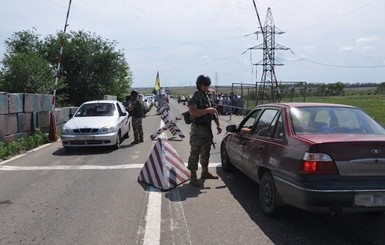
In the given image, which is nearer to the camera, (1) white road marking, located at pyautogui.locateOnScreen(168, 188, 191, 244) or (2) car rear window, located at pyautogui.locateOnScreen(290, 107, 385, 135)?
(1) white road marking, located at pyautogui.locateOnScreen(168, 188, 191, 244)

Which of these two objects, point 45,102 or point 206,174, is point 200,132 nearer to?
point 206,174

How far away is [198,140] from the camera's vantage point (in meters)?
7.48

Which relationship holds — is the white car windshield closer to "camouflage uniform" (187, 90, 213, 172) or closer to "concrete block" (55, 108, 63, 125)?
"concrete block" (55, 108, 63, 125)

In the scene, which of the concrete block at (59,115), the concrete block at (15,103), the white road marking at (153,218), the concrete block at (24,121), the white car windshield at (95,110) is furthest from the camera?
the concrete block at (59,115)

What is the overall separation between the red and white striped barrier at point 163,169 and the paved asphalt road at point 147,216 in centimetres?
20

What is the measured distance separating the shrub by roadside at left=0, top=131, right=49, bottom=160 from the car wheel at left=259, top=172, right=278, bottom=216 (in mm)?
7584

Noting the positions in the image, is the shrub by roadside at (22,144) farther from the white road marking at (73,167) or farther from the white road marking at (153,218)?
the white road marking at (153,218)

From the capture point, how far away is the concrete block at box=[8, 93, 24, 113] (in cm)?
1225

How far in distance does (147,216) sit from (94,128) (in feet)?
21.7

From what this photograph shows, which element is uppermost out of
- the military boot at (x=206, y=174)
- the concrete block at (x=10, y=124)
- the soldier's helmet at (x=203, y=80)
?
the soldier's helmet at (x=203, y=80)

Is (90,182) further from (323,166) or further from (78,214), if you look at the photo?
(323,166)

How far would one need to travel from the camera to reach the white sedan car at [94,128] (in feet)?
38.1

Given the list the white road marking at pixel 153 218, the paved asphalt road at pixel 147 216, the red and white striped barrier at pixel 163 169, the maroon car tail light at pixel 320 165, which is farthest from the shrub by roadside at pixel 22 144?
the maroon car tail light at pixel 320 165

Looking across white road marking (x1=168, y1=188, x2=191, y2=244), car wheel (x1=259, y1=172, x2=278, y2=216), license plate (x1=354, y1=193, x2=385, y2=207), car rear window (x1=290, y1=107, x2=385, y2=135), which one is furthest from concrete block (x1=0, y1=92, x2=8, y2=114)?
license plate (x1=354, y1=193, x2=385, y2=207)
